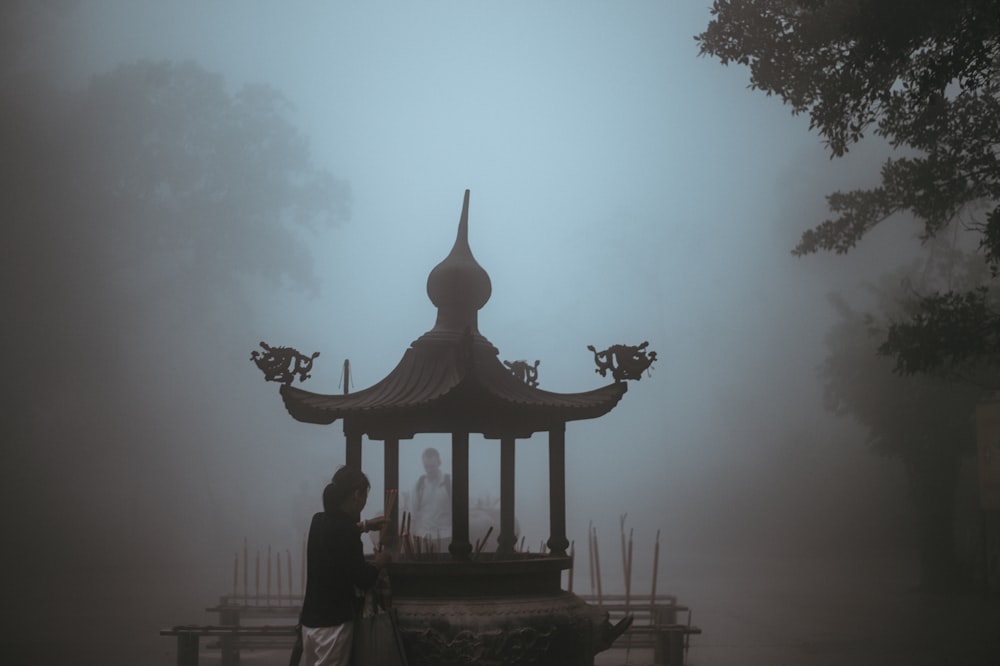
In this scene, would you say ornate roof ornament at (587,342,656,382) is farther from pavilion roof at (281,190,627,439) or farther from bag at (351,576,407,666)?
bag at (351,576,407,666)

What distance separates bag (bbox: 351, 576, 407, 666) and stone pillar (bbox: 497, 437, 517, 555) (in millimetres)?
1346

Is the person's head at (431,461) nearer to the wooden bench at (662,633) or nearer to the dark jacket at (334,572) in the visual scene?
the wooden bench at (662,633)

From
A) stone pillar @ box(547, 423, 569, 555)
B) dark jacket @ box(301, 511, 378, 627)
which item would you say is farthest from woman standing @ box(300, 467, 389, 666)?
stone pillar @ box(547, 423, 569, 555)

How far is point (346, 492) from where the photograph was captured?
3.46 m

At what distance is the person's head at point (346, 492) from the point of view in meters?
3.46

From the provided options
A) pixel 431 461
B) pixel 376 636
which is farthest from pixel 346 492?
pixel 431 461

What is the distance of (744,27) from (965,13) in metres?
1.70

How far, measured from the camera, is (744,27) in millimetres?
6820

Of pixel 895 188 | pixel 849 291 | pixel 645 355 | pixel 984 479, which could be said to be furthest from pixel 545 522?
pixel 645 355

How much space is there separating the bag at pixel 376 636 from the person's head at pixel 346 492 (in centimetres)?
34

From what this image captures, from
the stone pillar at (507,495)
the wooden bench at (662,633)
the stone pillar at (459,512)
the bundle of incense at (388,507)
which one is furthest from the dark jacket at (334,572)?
the wooden bench at (662,633)

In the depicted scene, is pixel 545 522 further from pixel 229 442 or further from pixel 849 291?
pixel 849 291

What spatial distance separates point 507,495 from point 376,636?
1.48 m

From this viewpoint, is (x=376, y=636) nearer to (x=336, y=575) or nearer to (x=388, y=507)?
(x=336, y=575)
